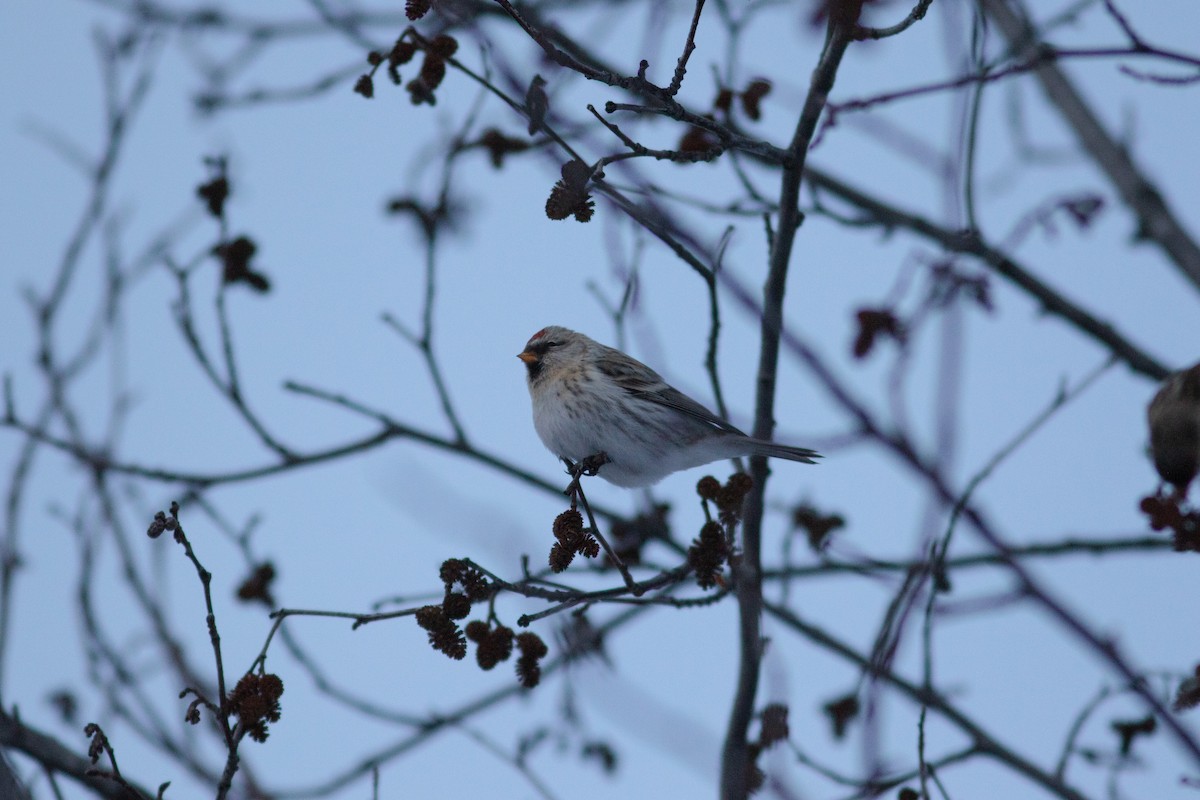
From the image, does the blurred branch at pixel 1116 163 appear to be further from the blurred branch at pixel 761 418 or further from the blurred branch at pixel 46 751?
the blurred branch at pixel 46 751

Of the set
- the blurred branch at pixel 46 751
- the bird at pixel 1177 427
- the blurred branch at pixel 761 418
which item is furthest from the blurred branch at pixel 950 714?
the blurred branch at pixel 46 751

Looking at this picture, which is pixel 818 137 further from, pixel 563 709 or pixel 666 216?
pixel 563 709

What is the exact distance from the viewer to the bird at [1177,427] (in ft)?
7.47

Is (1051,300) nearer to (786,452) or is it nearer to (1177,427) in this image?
(786,452)

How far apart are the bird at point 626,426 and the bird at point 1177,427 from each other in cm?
239

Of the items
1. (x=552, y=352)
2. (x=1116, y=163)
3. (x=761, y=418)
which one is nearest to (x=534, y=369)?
(x=552, y=352)

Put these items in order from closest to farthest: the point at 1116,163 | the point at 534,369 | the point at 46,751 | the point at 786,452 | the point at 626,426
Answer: the point at 46,751
the point at 786,452
the point at 626,426
the point at 1116,163
the point at 534,369

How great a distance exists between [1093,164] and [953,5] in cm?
343

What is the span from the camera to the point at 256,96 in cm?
515

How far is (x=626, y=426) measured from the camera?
4.95 metres

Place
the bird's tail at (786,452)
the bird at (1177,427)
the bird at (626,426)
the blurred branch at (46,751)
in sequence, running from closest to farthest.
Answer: the bird at (1177,427) → the blurred branch at (46,751) → the bird's tail at (786,452) → the bird at (626,426)

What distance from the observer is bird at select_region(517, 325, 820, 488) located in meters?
4.90

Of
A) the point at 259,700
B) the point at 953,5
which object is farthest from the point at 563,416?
the point at 953,5

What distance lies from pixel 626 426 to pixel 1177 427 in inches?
112
